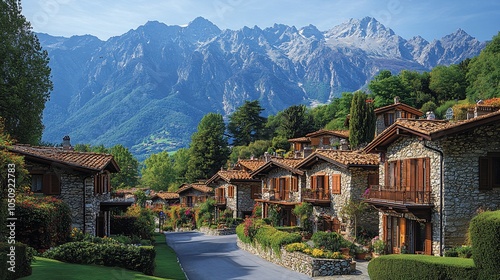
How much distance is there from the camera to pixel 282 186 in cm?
4888

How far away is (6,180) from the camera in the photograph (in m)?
17.2

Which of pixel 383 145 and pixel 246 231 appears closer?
pixel 383 145

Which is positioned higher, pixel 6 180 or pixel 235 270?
pixel 6 180

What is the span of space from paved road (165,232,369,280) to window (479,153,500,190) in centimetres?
710

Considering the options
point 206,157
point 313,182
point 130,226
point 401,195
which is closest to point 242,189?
point 130,226

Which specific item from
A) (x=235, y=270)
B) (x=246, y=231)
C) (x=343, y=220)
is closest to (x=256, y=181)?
(x=246, y=231)

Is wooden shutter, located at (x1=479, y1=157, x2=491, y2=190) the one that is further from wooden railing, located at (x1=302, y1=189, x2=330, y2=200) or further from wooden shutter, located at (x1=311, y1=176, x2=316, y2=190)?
wooden shutter, located at (x1=311, y1=176, x2=316, y2=190)

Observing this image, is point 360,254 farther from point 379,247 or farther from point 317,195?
point 317,195

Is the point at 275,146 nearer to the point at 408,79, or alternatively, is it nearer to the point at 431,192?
the point at 408,79

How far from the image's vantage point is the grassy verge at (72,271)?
18922mm

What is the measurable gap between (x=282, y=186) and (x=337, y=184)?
10703 mm

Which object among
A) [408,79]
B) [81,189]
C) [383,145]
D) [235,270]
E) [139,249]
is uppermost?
[408,79]

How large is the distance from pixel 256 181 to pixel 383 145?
29670 millimetres

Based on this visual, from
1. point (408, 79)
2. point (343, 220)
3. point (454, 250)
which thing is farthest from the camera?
point (408, 79)
